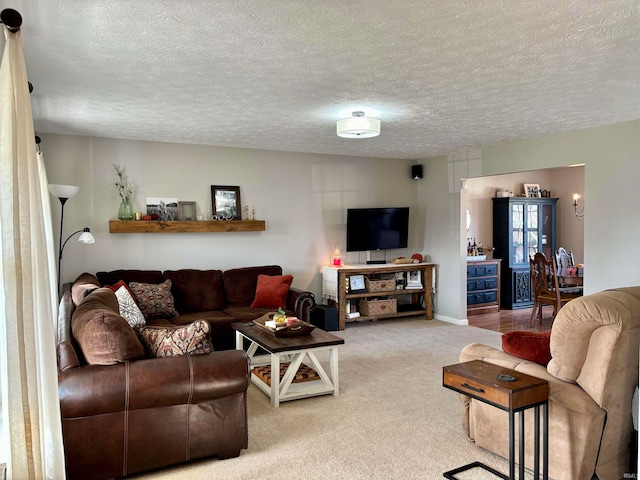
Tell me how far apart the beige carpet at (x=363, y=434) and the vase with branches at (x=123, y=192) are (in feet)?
8.88

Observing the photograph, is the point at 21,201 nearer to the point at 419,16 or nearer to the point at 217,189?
the point at 419,16

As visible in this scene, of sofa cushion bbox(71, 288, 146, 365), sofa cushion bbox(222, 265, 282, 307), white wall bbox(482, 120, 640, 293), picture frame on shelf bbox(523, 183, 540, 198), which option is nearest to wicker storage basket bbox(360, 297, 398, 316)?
sofa cushion bbox(222, 265, 282, 307)

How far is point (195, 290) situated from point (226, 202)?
1234mm

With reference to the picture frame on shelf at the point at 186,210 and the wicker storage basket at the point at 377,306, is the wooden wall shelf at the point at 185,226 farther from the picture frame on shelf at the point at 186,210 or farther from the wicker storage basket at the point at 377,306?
the wicker storage basket at the point at 377,306

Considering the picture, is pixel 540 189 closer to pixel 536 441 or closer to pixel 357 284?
pixel 357 284

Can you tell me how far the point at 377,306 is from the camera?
7242 mm

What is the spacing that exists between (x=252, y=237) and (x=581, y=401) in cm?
487

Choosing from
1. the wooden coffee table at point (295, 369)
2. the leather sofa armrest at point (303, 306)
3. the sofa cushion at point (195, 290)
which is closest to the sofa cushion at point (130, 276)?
the sofa cushion at point (195, 290)

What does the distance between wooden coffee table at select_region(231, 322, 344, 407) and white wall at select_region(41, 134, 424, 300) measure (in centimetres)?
224

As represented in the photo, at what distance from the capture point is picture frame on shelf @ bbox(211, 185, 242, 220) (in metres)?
6.52

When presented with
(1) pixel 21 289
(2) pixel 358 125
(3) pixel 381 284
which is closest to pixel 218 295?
(3) pixel 381 284

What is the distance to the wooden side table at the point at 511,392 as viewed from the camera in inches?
96.7

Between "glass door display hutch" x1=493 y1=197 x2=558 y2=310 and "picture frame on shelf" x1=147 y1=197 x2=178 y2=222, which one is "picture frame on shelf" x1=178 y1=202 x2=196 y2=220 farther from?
"glass door display hutch" x1=493 y1=197 x2=558 y2=310

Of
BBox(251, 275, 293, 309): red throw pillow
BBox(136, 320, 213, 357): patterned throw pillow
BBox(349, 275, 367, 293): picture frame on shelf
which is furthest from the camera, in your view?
BBox(349, 275, 367, 293): picture frame on shelf
